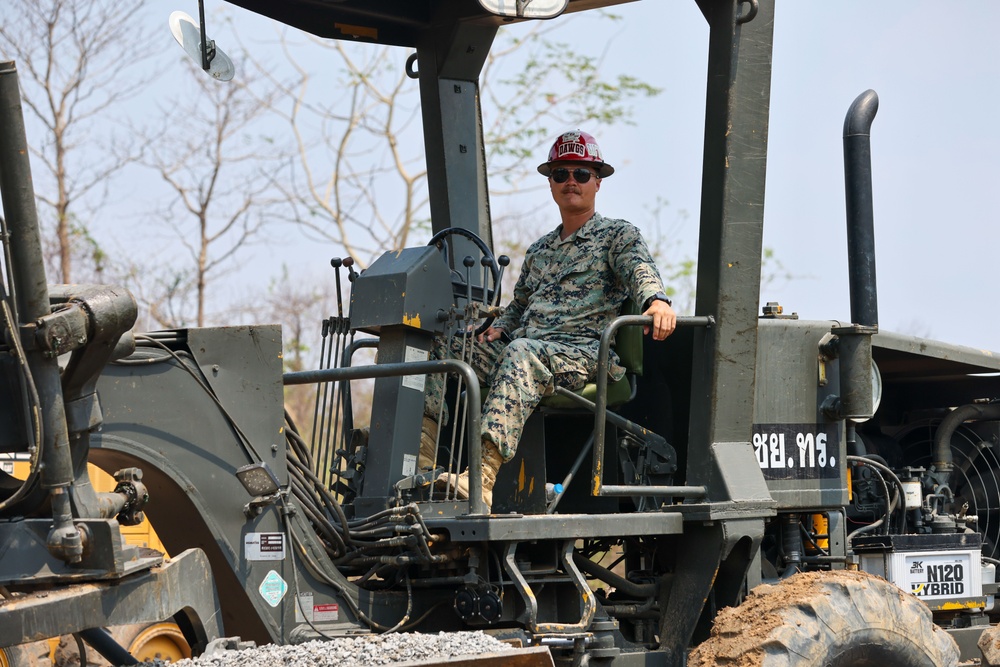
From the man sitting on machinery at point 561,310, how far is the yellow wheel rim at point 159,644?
407cm

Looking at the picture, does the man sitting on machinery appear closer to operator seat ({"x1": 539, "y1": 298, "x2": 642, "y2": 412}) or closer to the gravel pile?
operator seat ({"x1": 539, "y1": 298, "x2": 642, "y2": 412})

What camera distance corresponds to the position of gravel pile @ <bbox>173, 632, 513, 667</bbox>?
14.7 ft

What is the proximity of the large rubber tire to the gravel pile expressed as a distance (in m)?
1.11

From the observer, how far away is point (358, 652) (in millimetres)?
4641

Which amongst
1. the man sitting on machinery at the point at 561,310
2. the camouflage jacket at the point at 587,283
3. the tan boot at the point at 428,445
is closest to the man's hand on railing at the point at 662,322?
the man sitting on machinery at the point at 561,310

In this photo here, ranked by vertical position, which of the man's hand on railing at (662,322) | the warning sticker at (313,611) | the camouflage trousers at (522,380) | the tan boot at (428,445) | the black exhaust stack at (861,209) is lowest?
the warning sticker at (313,611)

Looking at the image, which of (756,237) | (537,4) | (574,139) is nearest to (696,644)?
(756,237)

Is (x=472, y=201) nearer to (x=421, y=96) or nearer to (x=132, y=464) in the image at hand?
(x=421, y=96)

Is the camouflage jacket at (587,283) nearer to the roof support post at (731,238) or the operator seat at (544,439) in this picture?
the operator seat at (544,439)

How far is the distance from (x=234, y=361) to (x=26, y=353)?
3.91ft

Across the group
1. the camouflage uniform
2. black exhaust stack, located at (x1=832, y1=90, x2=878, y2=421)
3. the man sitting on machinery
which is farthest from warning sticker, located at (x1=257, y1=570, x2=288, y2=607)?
black exhaust stack, located at (x1=832, y1=90, x2=878, y2=421)

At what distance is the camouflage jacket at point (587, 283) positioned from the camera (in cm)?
615

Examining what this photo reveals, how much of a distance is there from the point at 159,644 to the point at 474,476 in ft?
18.0

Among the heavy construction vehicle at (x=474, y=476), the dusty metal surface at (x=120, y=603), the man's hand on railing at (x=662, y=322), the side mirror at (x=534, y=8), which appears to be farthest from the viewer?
the side mirror at (x=534, y=8)
